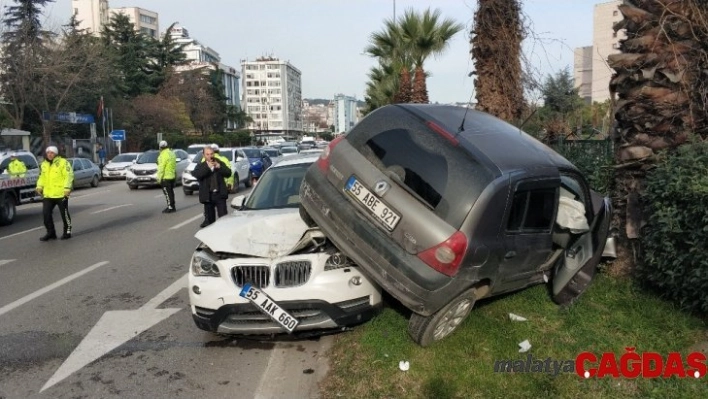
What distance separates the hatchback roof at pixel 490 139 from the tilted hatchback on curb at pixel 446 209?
15 millimetres

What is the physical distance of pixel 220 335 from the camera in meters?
5.27

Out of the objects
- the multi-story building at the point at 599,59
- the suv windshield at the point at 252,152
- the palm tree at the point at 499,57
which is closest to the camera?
the multi-story building at the point at 599,59

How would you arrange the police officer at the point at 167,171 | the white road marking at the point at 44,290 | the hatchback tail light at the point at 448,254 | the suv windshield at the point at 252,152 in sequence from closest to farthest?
the hatchback tail light at the point at 448,254
the white road marking at the point at 44,290
the police officer at the point at 167,171
the suv windshield at the point at 252,152

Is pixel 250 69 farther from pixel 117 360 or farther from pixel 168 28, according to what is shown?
pixel 117 360

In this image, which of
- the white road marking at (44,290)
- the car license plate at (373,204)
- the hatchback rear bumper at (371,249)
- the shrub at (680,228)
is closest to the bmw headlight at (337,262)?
the hatchback rear bumper at (371,249)

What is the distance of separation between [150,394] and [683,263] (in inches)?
162

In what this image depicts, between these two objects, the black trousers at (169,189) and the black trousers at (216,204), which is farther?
the black trousers at (169,189)

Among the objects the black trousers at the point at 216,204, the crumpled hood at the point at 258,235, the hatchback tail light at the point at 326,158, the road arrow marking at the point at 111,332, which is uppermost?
the hatchback tail light at the point at 326,158

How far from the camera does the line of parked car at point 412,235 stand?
398 cm

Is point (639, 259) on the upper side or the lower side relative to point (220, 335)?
upper

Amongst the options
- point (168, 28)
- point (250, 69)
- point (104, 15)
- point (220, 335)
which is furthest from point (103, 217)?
point (250, 69)

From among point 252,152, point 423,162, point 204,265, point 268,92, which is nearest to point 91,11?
point 268,92

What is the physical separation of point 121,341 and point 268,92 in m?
182

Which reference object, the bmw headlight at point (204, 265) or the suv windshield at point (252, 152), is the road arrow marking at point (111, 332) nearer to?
the bmw headlight at point (204, 265)
